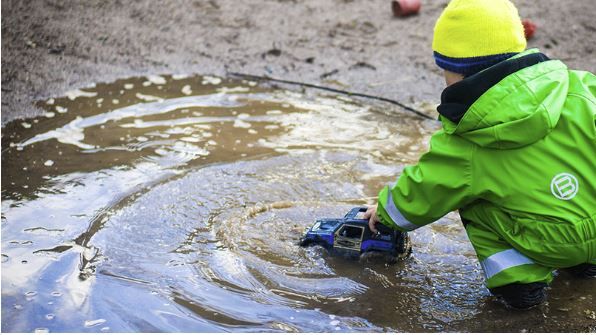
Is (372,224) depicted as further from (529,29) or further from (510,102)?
(529,29)

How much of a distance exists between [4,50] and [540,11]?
4978 millimetres

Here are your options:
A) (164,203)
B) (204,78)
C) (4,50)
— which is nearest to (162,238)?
(164,203)

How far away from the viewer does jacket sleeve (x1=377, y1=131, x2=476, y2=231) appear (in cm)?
266

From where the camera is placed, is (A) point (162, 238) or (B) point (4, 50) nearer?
(A) point (162, 238)

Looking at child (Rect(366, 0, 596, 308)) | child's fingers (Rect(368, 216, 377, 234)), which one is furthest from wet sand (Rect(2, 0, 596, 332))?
child (Rect(366, 0, 596, 308))

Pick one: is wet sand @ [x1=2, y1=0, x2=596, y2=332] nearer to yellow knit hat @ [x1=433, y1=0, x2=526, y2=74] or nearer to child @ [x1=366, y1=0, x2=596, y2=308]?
child @ [x1=366, y1=0, x2=596, y2=308]

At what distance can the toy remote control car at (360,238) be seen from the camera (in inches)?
Result: 125

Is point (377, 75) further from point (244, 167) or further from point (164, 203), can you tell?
point (164, 203)

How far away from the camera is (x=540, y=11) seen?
22.0ft

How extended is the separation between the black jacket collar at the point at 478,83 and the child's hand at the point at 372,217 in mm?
596

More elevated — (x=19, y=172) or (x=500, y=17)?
(x=500, y=17)

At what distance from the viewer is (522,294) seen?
2783mm

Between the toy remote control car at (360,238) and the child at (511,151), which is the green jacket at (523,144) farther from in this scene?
the toy remote control car at (360,238)

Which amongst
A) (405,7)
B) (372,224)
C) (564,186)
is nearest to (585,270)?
(564,186)
